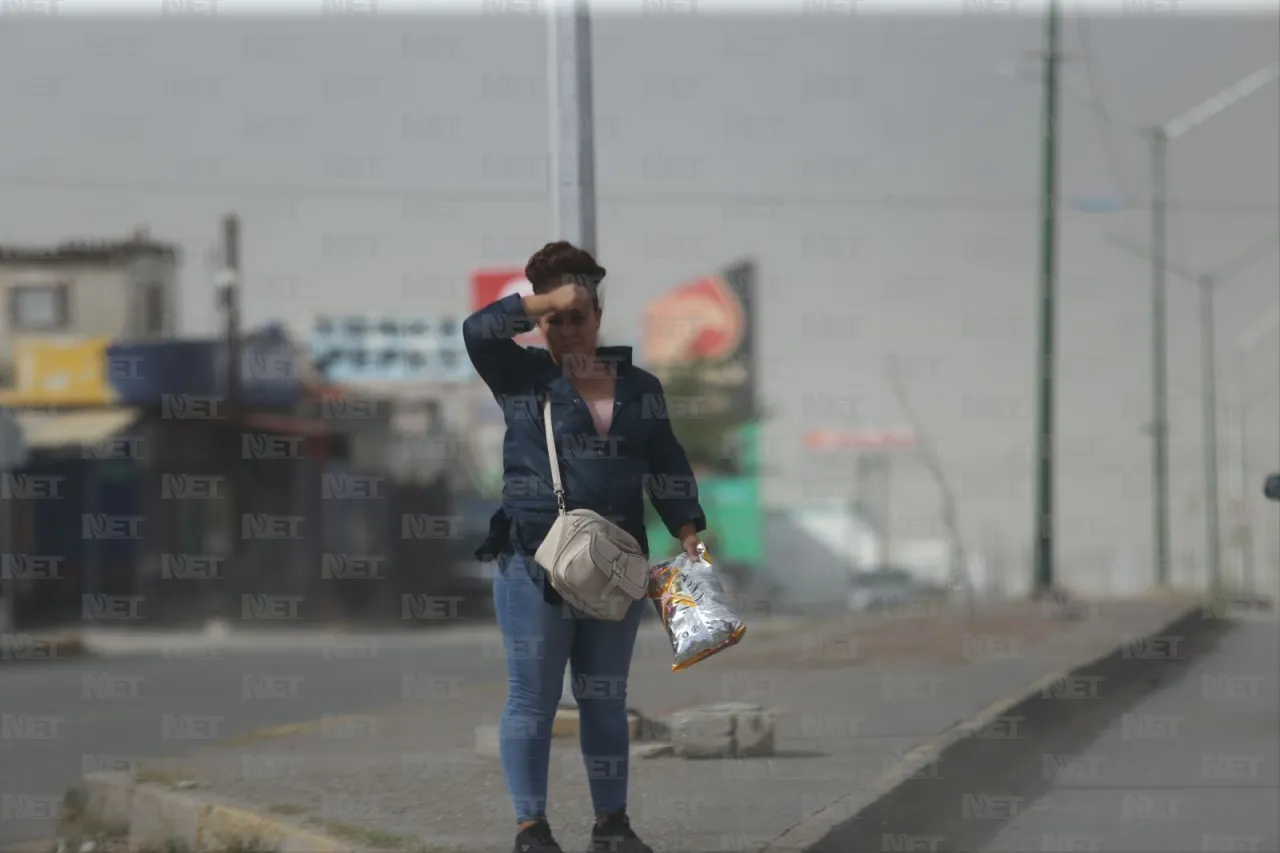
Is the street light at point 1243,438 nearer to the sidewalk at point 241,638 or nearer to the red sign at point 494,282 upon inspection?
the sidewalk at point 241,638

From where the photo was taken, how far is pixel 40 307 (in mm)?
40438

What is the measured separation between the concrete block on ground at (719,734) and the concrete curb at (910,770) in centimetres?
62

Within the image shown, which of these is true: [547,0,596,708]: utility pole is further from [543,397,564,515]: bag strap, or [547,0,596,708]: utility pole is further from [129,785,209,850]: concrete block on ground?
[543,397,564,515]: bag strap

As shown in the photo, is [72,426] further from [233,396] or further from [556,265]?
[556,265]

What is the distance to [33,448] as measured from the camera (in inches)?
1257

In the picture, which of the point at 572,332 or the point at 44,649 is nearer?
the point at 572,332

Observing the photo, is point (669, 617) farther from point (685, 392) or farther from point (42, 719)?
point (685, 392)

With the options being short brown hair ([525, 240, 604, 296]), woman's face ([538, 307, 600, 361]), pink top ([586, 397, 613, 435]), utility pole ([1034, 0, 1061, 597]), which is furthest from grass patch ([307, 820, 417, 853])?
utility pole ([1034, 0, 1061, 597])

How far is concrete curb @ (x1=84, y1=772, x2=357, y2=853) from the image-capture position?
5.86 meters

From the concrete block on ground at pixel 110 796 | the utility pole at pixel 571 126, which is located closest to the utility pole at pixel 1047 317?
the utility pole at pixel 571 126

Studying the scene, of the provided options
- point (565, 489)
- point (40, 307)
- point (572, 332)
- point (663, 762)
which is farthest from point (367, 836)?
point (40, 307)

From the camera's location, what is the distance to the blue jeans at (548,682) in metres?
5.21

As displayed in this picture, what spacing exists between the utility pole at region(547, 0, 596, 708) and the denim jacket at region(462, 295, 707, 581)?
3.63 m

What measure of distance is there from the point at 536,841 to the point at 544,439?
1063mm
